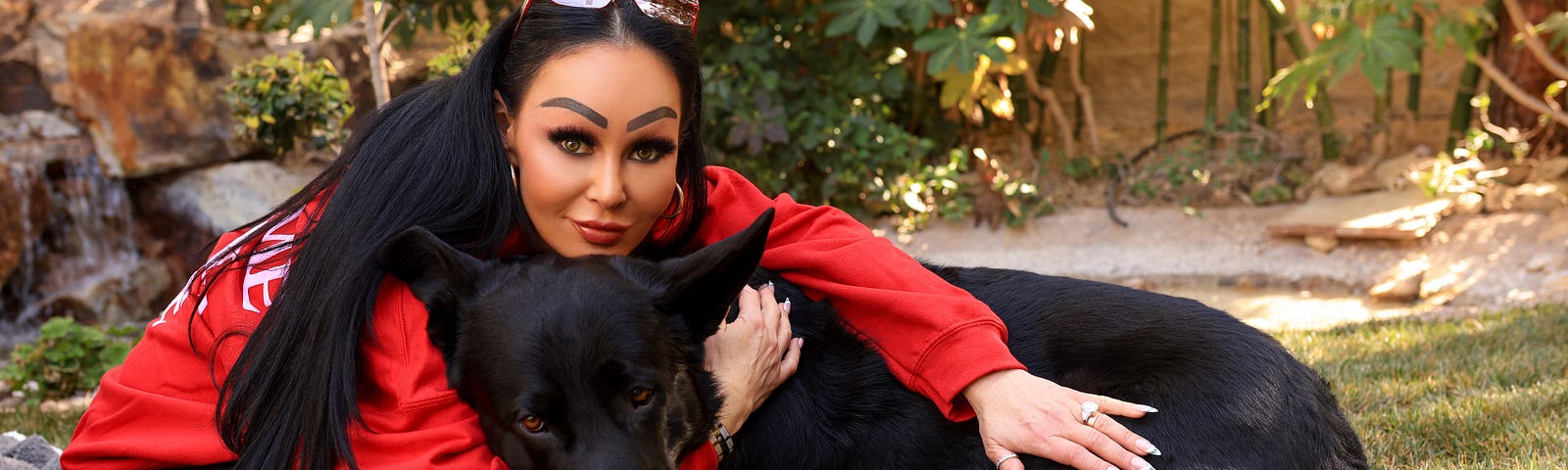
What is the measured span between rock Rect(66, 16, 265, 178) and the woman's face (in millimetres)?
5023

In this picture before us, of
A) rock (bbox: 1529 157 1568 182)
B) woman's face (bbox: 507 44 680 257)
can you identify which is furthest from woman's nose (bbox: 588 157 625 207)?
rock (bbox: 1529 157 1568 182)

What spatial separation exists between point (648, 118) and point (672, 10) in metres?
0.26

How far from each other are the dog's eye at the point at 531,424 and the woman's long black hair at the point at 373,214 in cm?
28

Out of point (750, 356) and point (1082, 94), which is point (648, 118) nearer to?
point (750, 356)

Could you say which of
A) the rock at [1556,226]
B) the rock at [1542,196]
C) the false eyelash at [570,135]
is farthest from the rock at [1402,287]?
the false eyelash at [570,135]

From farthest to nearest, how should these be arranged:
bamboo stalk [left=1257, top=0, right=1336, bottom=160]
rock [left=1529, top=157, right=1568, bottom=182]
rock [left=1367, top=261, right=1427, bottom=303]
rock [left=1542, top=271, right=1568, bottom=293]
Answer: bamboo stalk [left=1257, top=0, right=1336, bottom=160] → rock [left=1529, top=157, right=1568, bottom=182] → rock [left=1367, top=261, right=1427, bottom=303] → rock [left=1542, top=271, right=1568, bottom=293]

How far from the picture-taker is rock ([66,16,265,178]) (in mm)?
6176

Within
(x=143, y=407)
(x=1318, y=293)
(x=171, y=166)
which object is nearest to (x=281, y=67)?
(x=171, y=166)

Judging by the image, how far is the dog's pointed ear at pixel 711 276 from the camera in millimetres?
1838

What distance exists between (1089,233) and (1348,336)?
283 centimetres

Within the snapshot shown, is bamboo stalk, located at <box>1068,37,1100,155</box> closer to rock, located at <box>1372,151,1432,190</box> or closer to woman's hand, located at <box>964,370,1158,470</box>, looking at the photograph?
rock, located at <box>1372,151,1432,190</box>

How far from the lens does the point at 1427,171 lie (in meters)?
6.56

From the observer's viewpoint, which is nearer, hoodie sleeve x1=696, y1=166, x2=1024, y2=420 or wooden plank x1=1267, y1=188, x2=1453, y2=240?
hoodie sleeve x1=696, y1=166, x2=1024, y2=420

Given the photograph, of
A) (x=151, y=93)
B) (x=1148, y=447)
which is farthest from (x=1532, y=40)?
(x=151, y=93)
